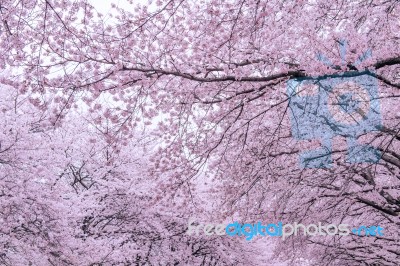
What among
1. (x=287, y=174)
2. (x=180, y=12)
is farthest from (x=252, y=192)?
(x=180, y=12)

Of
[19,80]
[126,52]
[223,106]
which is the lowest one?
[19,80]

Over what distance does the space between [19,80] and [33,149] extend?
23.1 feet

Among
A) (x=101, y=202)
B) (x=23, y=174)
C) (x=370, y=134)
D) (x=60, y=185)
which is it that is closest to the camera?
(x=370, y=134)

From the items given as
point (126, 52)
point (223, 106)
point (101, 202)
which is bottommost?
point (126, 52)

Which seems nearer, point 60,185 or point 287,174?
point 287,174

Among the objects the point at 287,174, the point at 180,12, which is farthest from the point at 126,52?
the point at 287,174

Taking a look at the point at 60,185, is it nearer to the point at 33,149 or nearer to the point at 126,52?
the point at 33,149

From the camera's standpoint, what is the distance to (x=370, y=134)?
26.3ft

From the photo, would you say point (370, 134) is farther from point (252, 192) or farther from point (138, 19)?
point (138, 19)

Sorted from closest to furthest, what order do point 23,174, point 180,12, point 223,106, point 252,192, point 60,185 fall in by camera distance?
point 180,12
point 223,106
point 252,192
point 23,174
point 60,185

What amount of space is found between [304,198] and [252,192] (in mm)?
1218

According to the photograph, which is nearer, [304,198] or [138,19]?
[138,19]

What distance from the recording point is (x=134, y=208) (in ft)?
48.3

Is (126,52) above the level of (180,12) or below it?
below
